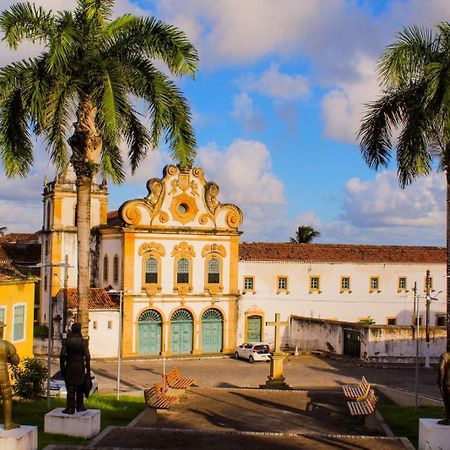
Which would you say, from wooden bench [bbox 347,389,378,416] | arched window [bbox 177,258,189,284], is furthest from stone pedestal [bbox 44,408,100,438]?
arched window [bbox 177,258,189,284]

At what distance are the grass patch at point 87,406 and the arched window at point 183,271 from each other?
21.2 metres

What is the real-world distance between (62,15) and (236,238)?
2780cm

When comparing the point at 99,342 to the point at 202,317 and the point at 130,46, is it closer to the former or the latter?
the point at 202,317

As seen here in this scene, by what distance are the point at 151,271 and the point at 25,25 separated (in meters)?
25.9

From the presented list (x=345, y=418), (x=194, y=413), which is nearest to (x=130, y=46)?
(x=194, y=413)

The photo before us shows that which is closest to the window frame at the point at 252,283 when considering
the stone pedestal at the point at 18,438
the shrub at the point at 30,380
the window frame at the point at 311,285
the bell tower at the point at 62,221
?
the window frame at the point at 311,285

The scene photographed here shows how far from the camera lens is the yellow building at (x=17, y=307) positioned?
24.5 m

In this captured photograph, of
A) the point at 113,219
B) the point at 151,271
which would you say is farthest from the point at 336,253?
the point at 113,219

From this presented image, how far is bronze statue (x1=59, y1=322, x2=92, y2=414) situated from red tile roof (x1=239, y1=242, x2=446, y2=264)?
101 ft

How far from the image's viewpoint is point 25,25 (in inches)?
739

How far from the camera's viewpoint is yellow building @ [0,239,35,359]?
80.3 feet

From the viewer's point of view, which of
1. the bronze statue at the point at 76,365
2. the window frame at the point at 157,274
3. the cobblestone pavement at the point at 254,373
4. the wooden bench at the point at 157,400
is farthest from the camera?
the window frame at the point at 157,274

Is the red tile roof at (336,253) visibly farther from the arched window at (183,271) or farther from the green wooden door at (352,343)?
the green wooden door at (352,343)

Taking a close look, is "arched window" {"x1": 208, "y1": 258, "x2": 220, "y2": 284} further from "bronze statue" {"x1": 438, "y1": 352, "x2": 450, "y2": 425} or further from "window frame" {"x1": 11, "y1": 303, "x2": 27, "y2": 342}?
"bronze statue" {"x1": 438, "y1": 352, "x2": 450, "y2": 425}
